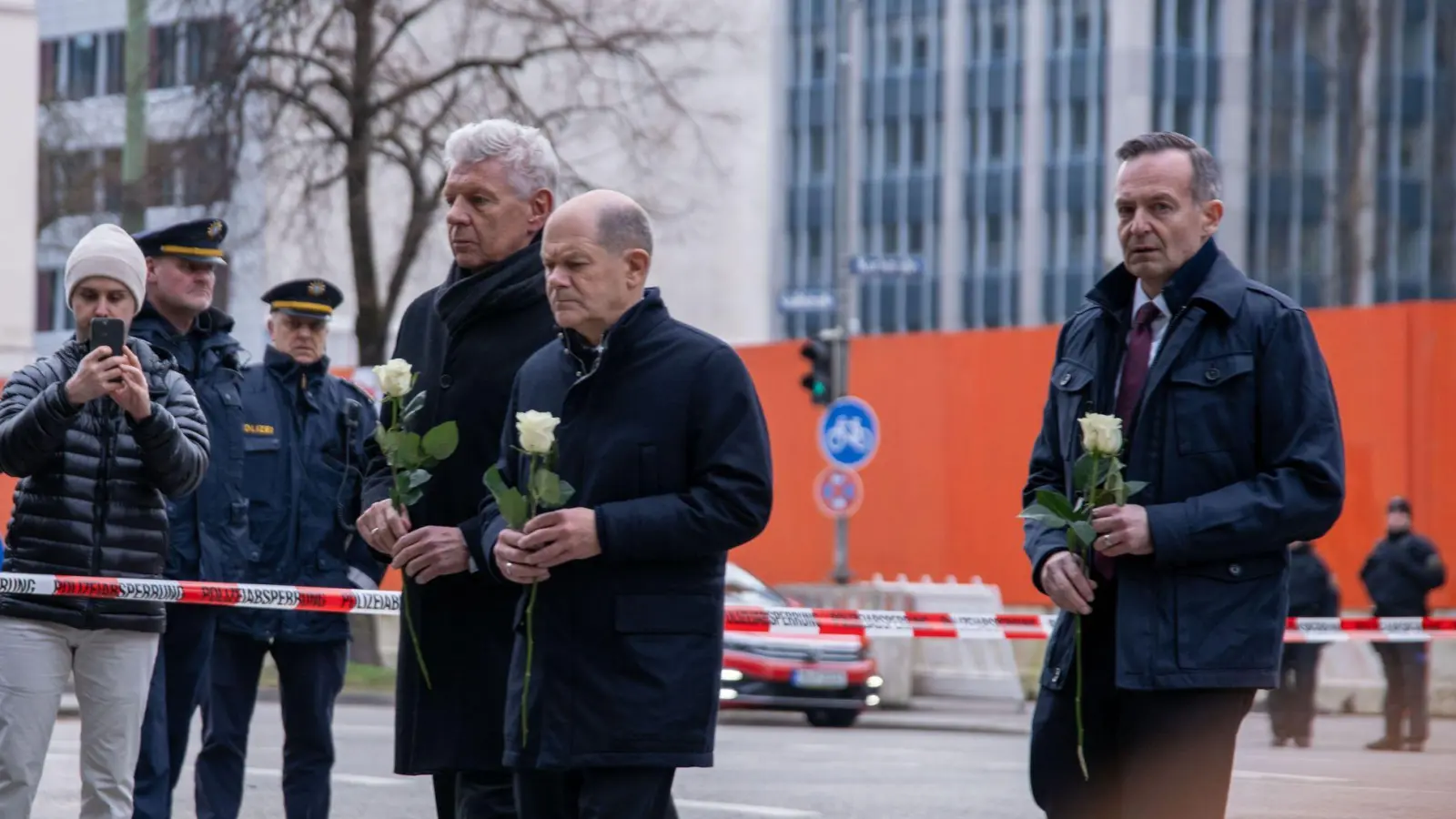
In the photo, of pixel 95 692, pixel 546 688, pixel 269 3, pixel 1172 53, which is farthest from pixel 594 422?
pixel 1172 53

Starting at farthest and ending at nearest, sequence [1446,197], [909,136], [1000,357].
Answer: [909,136], [1446,197], [1000,357]

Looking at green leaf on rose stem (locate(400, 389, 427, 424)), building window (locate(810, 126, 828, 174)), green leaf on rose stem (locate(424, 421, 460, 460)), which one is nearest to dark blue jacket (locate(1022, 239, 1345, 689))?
green leaf on rose stem (locate(424, 421, 460, 460))

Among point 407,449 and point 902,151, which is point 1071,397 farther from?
point 902,151

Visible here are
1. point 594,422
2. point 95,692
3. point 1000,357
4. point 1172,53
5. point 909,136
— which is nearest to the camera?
point 594,422

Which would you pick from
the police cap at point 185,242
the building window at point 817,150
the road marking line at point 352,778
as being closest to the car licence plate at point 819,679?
the road marking line at point 352,778

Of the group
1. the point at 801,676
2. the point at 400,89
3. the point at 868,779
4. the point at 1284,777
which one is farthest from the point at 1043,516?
the point at 400,89

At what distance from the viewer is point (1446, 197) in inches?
2026

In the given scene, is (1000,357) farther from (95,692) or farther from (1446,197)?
(1446,197)

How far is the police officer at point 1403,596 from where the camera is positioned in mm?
18672

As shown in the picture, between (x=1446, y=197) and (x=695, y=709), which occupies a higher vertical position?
(x=1446, y=197)

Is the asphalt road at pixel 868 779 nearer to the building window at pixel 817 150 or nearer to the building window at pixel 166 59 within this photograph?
the building window at pixel 166 59

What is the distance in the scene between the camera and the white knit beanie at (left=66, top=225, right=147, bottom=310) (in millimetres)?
7055

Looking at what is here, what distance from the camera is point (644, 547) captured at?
539cm

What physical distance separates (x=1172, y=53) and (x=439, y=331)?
69517 millimetres
